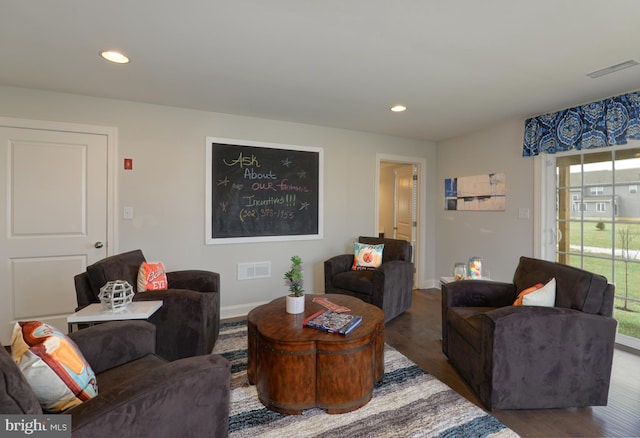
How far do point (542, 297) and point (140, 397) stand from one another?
2226mm

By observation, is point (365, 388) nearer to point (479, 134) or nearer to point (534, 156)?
point (534, 156)

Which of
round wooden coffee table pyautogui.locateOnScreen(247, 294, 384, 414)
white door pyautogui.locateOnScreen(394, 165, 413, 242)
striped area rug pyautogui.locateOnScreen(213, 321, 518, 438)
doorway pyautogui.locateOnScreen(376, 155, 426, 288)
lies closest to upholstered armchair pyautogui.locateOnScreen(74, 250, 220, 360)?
striped area rug pyautogui.locateOnScreen(213, 321, 518, 438)

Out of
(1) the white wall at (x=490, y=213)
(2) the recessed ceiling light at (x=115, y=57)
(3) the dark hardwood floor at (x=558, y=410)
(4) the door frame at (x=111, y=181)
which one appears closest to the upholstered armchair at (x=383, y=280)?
(3) the dark hardwood floor at (x=558, y=410)

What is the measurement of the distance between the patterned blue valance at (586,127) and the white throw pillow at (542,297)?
1759 millimetres

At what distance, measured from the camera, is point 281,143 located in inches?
146

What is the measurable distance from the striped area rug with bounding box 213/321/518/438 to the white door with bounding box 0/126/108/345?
2041 mm

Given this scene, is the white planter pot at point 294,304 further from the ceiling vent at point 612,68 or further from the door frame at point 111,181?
the ceiling vent at point 612,68

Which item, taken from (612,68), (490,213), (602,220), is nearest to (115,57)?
(612,68)

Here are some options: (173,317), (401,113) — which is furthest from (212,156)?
(401,113)

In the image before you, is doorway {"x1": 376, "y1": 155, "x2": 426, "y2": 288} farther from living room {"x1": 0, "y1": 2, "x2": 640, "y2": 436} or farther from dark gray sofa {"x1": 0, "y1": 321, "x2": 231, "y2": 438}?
dark gray sofa {"x1": 0, "y1": 321, "x2": 231, "y2": 438}

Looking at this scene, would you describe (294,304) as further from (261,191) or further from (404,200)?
(404,200)

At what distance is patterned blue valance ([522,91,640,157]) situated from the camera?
8.68 feet

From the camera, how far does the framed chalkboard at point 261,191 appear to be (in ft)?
11.2

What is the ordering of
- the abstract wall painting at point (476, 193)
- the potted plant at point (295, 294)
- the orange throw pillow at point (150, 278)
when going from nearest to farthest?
1. the potted plant at point (295, 294)
2. the orange throw pillow at point (150, 278)
3. the abstract wall painting at point (476, 193)
